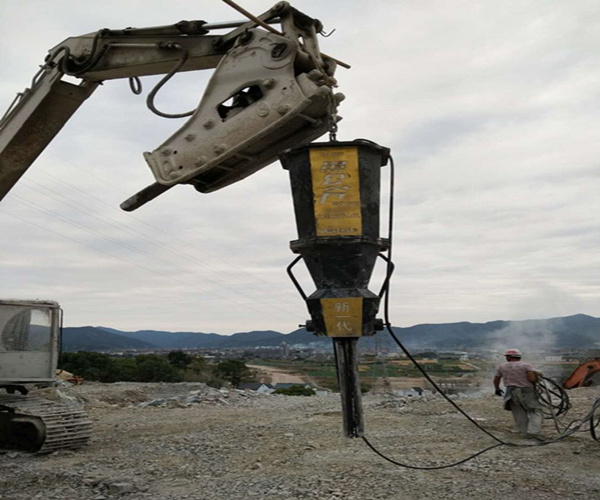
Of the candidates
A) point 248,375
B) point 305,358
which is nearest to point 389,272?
point 248,375

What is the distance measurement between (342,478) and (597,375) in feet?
28.3

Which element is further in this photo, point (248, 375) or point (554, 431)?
point (248, 375)

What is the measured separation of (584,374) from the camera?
→ 42.1 ft

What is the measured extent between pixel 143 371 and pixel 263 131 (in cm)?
2721

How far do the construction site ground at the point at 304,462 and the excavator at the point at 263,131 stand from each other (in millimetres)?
3010

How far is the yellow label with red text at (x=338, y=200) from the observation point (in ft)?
11.0

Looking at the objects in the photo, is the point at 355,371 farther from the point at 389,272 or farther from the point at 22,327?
the point at 22,327

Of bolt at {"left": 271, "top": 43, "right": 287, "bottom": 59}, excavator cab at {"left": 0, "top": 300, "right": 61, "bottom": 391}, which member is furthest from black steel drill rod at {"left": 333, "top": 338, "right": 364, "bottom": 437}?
excavator cab at {"left": 0, "top": 300, "right": 61, "bottom": 391}

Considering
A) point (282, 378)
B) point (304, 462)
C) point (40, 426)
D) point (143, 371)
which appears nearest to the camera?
point (304, 462)

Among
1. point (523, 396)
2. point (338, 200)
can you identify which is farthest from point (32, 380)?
point (338, 200)

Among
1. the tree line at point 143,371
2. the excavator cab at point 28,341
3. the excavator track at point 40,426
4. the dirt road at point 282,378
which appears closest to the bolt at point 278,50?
the excavator track at point 40,426

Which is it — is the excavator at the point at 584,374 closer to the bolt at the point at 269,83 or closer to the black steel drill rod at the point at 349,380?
the black steel drill rod at the point at 349,380

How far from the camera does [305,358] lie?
44.1 metres

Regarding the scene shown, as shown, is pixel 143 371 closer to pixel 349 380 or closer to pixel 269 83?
pixel 269 83
